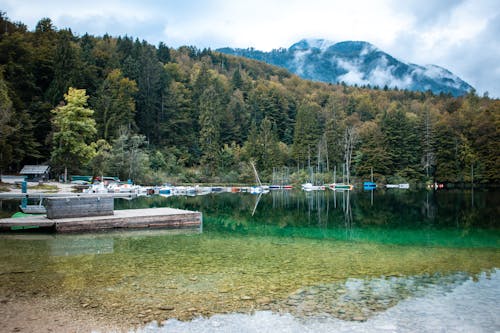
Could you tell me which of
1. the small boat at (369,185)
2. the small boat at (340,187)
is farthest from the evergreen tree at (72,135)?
the small boat at (369,185)

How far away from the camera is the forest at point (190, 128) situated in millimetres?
56562

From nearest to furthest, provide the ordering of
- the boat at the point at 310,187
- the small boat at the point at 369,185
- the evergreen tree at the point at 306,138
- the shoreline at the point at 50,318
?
the shoreline at the point at 50,318 → the boat at the point at 310,187 → the small boat at the point at 369,185 → the evergreen tree at the point at 306,138

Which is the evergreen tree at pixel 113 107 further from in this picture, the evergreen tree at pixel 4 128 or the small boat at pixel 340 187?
the small boat at pixel 340 187

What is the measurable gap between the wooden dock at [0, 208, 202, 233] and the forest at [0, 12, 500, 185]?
3218 cm

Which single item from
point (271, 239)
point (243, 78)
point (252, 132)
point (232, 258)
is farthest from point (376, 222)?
point (243, 78)

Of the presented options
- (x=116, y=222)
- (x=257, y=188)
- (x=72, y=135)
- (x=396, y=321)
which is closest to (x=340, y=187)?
(x=257, y=188)

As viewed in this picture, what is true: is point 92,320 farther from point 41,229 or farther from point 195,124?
point 195,124

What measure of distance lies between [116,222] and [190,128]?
219ft

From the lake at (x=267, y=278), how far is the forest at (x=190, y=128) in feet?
126

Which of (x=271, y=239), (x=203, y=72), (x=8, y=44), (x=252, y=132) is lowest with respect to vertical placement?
(x=271, y=239)

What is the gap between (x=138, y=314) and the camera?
26.5ft

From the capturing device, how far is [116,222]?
19.8 meters

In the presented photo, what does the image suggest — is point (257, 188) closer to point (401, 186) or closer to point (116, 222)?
point (401, 186)

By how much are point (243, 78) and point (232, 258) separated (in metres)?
107
